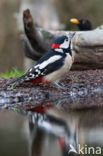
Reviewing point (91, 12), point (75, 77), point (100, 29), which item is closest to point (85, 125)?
point (75, 77)

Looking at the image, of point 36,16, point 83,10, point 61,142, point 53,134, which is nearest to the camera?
point 61,142

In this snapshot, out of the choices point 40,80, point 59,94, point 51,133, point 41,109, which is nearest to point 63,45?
point 40,80

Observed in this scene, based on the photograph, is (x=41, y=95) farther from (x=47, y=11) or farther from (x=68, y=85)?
(x=47, y=11)

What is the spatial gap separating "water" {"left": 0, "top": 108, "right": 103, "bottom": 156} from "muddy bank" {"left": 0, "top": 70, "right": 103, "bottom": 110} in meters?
0.64

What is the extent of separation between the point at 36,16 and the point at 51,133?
1207 centimetres

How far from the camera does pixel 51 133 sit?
6363mm

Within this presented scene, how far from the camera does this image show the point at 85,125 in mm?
6648

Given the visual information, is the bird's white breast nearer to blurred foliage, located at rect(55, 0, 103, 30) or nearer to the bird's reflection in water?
the bird's reflection in water

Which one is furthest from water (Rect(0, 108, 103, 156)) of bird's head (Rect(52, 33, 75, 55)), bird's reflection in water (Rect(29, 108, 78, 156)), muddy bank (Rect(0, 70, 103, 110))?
bird's head (Rect(52, 33, 75, 55))

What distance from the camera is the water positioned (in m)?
5.66

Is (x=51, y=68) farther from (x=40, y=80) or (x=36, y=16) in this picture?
(x=36, y=16)

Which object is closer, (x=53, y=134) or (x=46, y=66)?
(x=53, y=134)

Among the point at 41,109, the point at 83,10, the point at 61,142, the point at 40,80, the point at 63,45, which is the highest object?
the point at 83,10

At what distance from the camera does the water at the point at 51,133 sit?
223 inches
